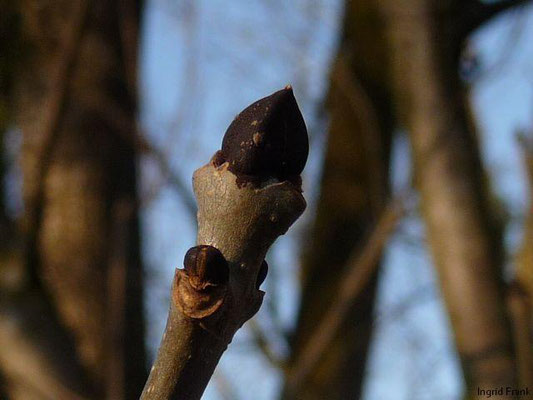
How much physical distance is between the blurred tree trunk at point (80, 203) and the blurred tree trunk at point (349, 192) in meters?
0.50

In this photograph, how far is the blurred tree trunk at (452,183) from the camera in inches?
44.7

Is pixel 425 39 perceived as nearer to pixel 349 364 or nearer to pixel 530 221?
pixel 530 221

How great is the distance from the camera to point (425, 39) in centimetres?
138

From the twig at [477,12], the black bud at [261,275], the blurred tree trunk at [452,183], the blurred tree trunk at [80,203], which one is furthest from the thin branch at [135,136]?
the black bud at [261,275]

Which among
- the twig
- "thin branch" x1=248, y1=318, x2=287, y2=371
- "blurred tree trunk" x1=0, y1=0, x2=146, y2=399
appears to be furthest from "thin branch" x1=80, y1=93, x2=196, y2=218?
the twig

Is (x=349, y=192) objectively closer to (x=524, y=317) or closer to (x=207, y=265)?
(x=524, y=317)

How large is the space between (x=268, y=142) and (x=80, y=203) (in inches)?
49.6

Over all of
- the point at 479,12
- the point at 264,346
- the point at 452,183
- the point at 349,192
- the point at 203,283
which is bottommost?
the point at 203,283

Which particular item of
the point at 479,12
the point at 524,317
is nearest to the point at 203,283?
the point at 524,317

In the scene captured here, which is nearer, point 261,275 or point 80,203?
point 261,275

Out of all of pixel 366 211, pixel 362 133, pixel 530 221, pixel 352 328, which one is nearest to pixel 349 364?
pixel 352 328

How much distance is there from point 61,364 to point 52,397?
57 mm

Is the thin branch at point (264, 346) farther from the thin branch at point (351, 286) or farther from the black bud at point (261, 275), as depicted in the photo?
the black bud at point (261, 275)

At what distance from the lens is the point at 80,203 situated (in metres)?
1.49
